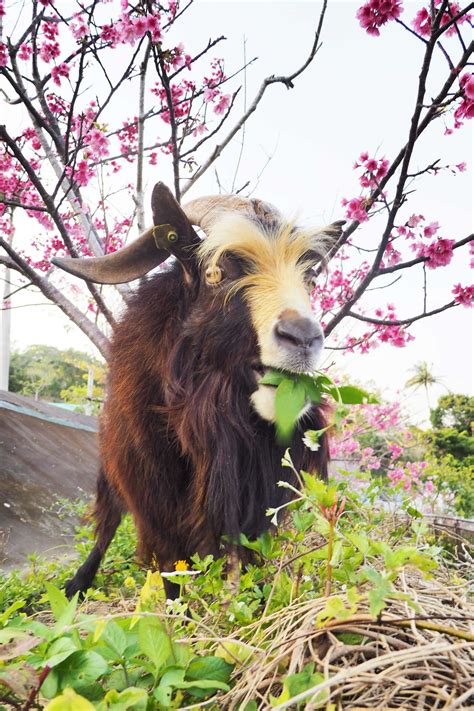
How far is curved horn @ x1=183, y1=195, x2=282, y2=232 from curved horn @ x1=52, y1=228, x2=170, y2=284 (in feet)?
0.97

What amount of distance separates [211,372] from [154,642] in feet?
4.82

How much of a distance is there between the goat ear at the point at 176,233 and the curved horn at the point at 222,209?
127 mm

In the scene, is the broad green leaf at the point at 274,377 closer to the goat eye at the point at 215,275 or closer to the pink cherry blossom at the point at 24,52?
the goat eye at the point at 215,275

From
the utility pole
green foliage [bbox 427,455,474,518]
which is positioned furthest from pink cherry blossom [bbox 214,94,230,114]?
the utility pole

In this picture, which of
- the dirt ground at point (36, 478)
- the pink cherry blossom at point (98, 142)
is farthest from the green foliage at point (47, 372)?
the pink cherry blossom at point (98, 142)

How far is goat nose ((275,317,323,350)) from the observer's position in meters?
2.05

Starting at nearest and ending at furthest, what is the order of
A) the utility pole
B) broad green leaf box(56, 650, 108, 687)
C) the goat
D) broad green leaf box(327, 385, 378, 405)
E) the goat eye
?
broad green leaf box(56, 650, 108, 687), broad green leaf box(327, 385, 378, 405), the goat, the goat eye, the utility pole

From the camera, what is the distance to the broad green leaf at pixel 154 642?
938 millimetres

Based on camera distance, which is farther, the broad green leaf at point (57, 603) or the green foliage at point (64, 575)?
the green foliage at point (64, 575)

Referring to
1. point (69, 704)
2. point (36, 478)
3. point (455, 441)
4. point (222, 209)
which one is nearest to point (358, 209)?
point (222, 209)

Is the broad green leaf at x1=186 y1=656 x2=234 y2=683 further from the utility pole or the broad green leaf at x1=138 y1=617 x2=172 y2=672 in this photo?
the utility pole

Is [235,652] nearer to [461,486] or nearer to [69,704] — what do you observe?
[69,704]

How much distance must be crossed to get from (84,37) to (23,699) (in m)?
4.30

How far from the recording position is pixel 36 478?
610 centimetres
